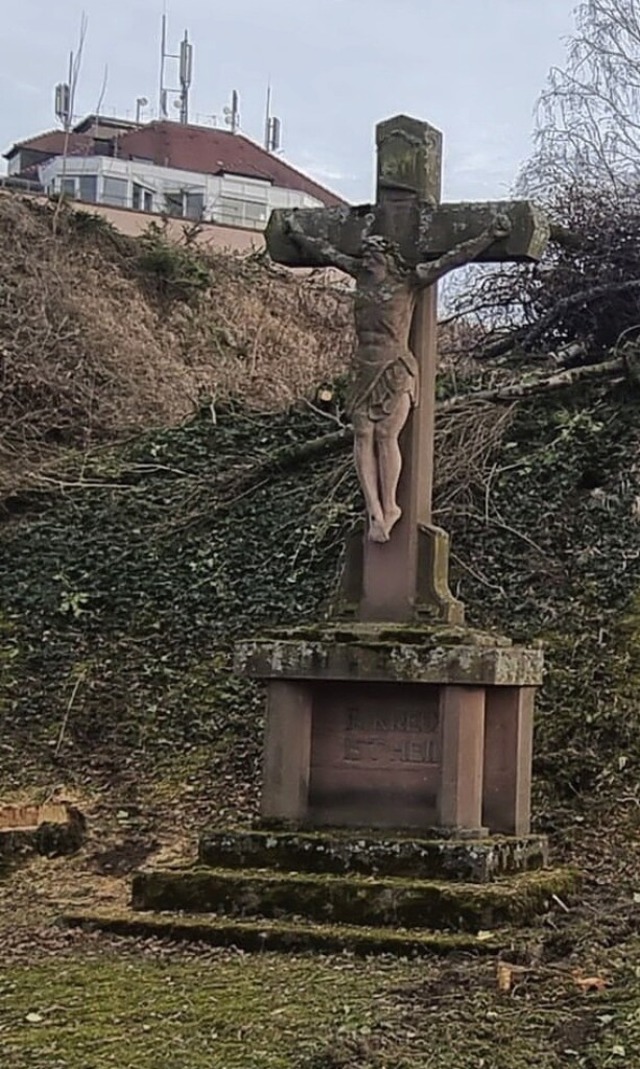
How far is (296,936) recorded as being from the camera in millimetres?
6773

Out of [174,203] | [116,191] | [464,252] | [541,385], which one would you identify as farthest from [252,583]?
[116,191]

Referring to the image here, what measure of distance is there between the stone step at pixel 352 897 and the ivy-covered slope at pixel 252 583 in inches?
88.9

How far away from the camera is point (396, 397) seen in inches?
318

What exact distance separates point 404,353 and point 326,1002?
3594 millimetres

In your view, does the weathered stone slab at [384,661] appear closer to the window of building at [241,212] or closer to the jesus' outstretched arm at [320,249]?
the jesus' outstretched arm at [320,249]

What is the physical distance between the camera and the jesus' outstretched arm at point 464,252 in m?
8.16

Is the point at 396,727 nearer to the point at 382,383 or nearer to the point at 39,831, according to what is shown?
the point at 382,383

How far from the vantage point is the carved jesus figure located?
8094 mm

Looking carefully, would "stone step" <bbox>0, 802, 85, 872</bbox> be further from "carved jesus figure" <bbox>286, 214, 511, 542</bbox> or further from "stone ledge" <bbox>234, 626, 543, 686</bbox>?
"carved jesus figure" <bbox>286, 214, 511, 542</bbox>

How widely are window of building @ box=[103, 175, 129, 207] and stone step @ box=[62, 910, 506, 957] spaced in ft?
97.9

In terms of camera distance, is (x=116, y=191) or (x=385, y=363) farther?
(x=116, y=191)

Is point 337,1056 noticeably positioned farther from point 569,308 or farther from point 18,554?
point 569,308

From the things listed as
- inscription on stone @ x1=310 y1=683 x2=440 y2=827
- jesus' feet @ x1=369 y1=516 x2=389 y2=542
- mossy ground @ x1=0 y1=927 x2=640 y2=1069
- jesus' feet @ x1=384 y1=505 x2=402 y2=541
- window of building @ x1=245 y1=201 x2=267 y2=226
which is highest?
window of building @ x1=245 y1=201 x2=267 y2=226

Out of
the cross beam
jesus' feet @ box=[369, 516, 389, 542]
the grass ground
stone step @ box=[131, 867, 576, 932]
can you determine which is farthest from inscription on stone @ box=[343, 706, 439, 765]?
the cross beam
